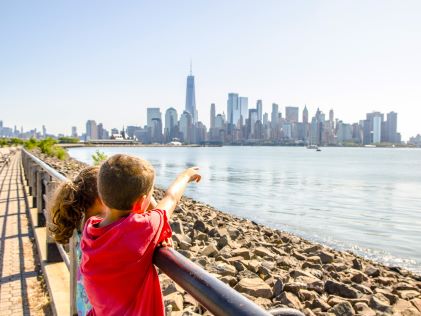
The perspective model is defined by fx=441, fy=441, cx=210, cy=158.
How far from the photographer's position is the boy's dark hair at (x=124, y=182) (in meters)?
1.77

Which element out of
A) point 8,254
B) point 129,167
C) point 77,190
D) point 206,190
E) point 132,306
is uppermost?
point 129,167

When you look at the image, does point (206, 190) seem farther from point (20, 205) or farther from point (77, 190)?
point (77, 190)

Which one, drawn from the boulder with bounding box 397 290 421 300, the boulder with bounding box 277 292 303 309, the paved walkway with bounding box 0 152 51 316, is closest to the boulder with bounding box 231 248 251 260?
the boulder with bounding box 277 292 303 309

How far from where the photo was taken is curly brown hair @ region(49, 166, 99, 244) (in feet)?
8.09

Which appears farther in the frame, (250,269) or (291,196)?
(291,196)

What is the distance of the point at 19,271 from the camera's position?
18.2 ft

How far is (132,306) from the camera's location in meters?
1.73

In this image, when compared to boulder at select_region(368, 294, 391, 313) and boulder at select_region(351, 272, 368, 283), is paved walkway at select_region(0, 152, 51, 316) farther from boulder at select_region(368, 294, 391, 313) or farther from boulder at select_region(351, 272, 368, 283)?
boulder at select_region(351, 272, 368, 283)

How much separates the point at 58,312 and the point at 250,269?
164 inches

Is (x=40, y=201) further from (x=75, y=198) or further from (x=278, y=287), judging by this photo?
(x=75, y=198)

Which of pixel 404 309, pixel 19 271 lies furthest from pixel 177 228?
pixel 404 309

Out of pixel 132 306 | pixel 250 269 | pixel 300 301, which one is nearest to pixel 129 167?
pixel 132 306

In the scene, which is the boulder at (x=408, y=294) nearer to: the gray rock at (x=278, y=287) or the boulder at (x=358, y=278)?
the boulder at (x=358, y=278)

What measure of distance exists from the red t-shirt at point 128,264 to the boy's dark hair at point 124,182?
85 mm
